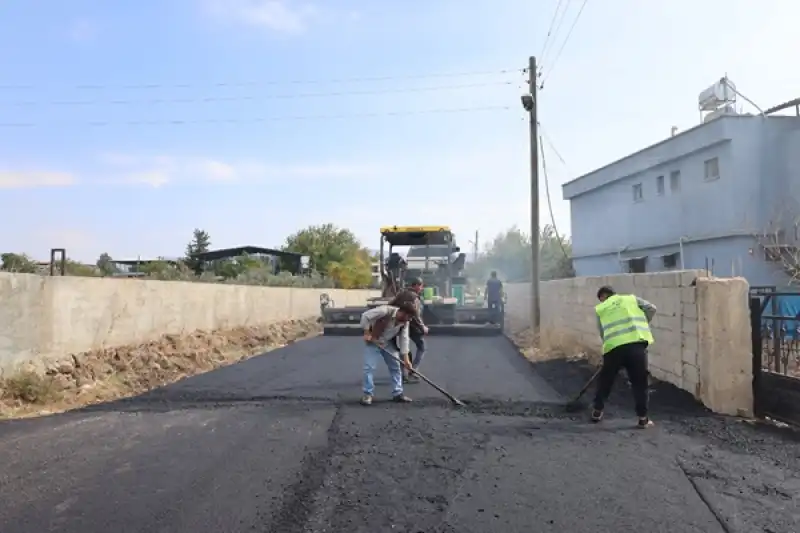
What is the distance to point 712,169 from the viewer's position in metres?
21.1

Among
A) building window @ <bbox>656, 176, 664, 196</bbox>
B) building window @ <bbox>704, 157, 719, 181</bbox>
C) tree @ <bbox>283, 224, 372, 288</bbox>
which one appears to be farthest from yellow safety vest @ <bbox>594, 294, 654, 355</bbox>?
tree @ <bbox>283, 224, 372, 288</bbox>

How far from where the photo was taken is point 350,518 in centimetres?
427

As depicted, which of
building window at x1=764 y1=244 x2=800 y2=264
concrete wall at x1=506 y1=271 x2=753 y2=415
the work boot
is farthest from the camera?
building window at x1=764 y1=244 x2=800 y2=264

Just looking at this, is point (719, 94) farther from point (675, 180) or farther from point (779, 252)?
point (779, 252)

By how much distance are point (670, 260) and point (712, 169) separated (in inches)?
138

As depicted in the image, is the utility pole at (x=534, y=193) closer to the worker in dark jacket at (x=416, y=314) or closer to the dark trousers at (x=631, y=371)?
the worker in dark jacket at (x=416, y=314)

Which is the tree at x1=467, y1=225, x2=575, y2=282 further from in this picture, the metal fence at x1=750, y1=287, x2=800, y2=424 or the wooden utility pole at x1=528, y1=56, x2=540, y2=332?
the metal fence at x1=750, y1=287, x2=800, y2=424

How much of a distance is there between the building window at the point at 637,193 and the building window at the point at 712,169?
411 cm

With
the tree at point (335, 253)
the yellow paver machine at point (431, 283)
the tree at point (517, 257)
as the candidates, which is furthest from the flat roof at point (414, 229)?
the tree at point (335, 253)

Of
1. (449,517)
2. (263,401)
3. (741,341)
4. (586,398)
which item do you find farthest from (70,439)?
(741,341)

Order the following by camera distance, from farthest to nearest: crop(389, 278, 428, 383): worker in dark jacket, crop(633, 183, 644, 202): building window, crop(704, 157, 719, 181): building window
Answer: crop(633, 183, 644, 202): building window
crop(704, 157, 719, 181): building window
crop(389, 278, 428, 383): worker in dark jacket

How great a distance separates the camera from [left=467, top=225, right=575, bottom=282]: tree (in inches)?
1667

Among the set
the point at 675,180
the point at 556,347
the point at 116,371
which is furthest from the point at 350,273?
the point at 116,371

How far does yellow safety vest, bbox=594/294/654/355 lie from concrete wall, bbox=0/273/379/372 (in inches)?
275
